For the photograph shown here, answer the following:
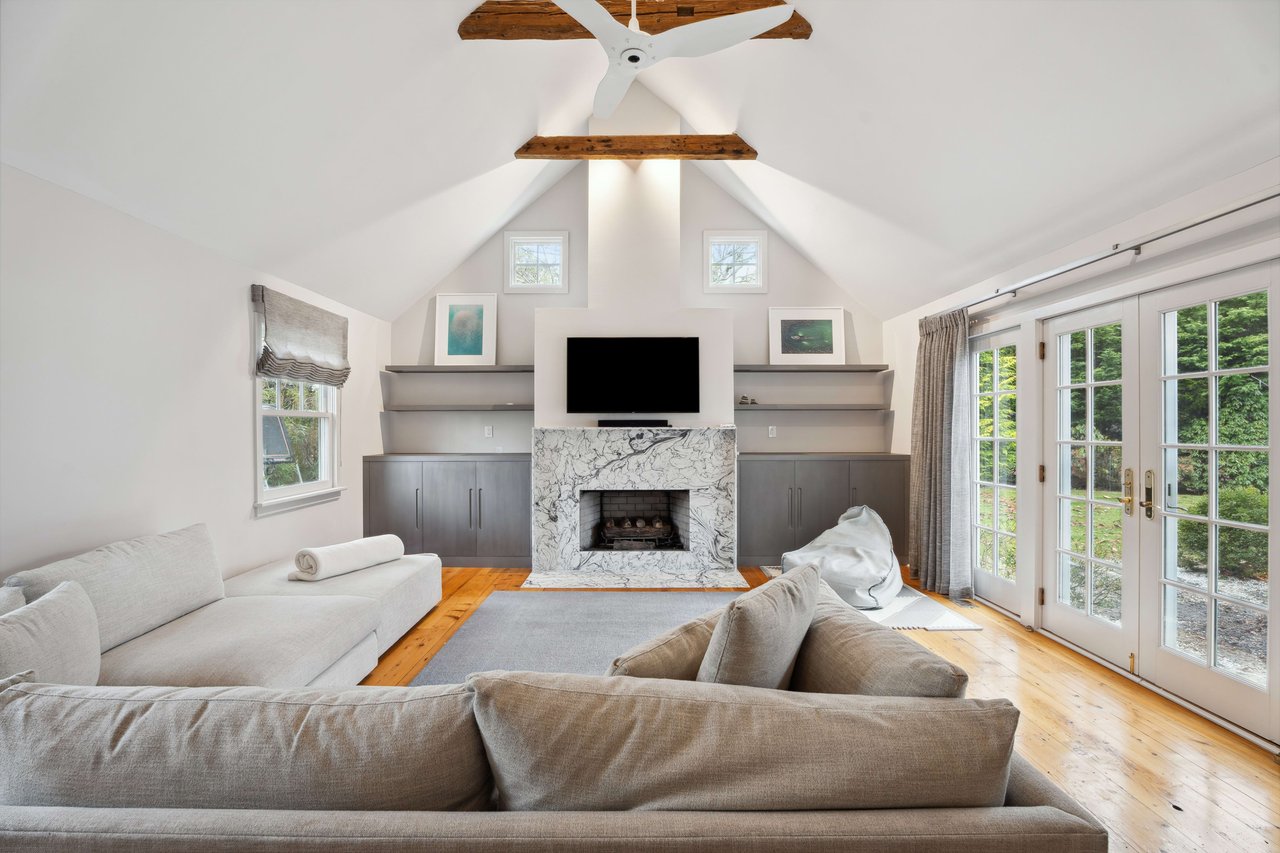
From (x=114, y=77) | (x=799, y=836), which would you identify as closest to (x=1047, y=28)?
(x=799, y=836)

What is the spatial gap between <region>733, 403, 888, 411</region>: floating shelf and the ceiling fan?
10.9 ft

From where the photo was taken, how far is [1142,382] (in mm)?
2695

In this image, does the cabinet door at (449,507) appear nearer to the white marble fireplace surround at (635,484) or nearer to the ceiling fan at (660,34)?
the white marble fireplace surround at (635,484)

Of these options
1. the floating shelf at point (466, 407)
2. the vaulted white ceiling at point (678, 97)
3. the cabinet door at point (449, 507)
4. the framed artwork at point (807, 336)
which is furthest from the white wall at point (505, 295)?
the framed artwork at point (807, 336)

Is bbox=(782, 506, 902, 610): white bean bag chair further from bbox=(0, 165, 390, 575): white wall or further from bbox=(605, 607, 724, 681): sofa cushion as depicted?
bbox=(0, 165, 390, 575): white wall

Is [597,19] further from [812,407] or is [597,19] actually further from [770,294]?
[812,407]

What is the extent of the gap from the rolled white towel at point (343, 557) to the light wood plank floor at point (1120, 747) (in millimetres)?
514

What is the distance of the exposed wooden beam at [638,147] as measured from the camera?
452 cm

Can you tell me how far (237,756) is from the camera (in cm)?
88

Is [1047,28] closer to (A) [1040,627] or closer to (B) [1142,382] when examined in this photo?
(B) [1142,382]

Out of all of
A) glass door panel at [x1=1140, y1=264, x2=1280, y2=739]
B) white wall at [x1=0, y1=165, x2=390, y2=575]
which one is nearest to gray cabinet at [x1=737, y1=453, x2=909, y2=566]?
glass door panel at [x1=1140, y1=264, x2=1280, y2=739]

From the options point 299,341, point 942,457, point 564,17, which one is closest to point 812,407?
point 942,457

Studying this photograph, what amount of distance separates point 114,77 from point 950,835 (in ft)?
11.3

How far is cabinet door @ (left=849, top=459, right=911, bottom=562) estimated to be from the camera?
16.3 feet
